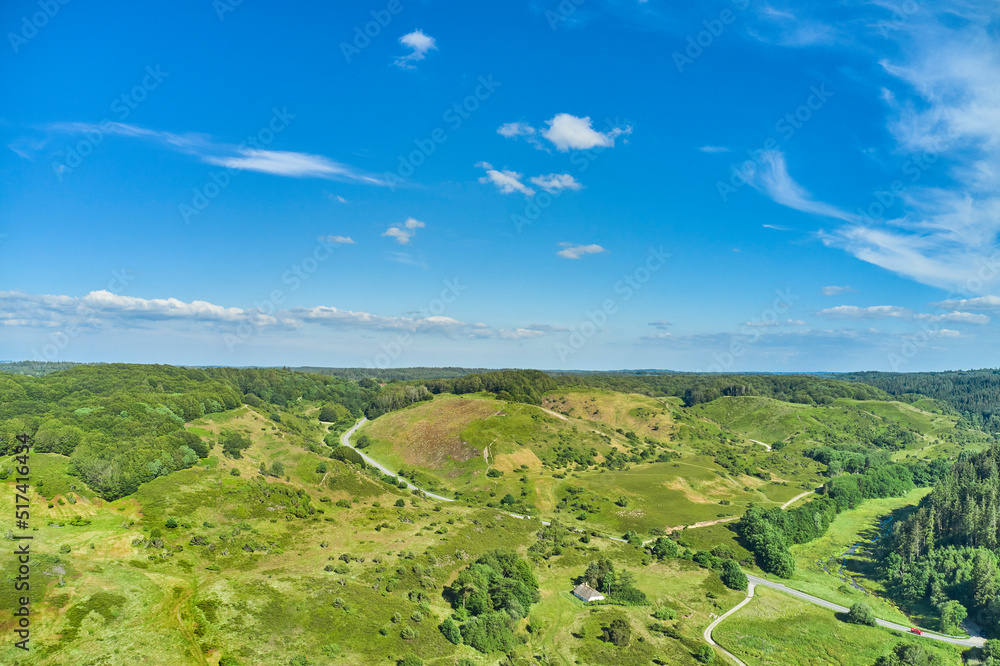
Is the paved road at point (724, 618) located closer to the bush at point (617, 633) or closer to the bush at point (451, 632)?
the bush at point (617, 633)

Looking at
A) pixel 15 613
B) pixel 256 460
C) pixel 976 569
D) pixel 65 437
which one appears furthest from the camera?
pixel 256 460

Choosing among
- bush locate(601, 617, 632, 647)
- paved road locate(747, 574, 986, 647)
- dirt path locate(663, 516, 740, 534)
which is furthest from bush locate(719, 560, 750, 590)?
bush locate(601, 617, 632, 647)

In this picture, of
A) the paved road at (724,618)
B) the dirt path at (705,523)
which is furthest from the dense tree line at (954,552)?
the dirt path at (705,523)

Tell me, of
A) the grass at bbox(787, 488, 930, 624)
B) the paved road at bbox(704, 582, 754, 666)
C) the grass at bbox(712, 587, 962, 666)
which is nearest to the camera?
Answer: the paved road at bbox(704, 582, 754, 666)

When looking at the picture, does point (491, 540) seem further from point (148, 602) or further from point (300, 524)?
point (148, 602)

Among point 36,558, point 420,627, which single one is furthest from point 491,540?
point 36,558

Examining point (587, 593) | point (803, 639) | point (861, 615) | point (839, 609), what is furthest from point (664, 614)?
point (839, 609)

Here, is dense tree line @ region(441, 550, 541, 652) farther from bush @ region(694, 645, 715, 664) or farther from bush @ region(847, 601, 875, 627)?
bush @ region(847, 601, 875, 627)
